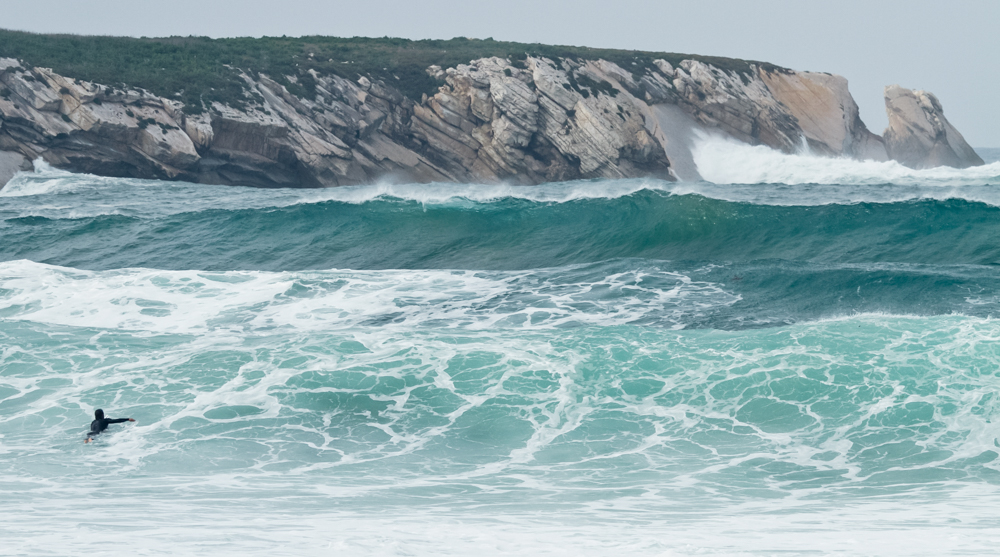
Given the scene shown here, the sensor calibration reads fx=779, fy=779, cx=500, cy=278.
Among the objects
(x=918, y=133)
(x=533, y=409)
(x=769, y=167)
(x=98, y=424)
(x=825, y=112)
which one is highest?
(x=825, y=112)

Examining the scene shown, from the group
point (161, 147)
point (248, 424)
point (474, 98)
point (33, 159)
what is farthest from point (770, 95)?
point (248, 424)

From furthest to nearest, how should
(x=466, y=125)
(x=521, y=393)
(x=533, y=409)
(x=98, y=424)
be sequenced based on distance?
(x=466, y=125), (x=521, y=393), (x=533, y=409), (x=98, y=424)

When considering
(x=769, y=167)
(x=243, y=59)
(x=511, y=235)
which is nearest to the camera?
(x=511, y=235)

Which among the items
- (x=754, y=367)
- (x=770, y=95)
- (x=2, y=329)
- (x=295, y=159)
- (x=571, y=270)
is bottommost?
(x=754, y=367)

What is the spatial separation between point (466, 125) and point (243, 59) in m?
14.5

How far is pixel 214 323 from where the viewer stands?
14.3 meters

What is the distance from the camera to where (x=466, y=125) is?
1869 inches

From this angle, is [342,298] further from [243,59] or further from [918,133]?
[918,133]

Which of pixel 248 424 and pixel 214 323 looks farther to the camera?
pixel 214 323

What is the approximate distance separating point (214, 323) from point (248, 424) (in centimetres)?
484

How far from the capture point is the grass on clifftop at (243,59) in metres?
41.1

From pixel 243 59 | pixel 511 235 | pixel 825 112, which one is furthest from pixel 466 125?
pixel 825 112

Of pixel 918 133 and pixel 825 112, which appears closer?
pixel 825 112

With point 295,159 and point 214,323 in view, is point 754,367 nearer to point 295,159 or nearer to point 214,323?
point 214,323
